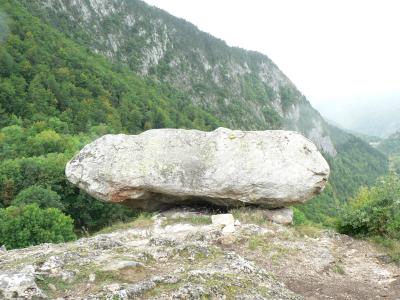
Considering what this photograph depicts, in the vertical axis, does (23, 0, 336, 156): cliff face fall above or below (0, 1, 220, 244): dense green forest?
above

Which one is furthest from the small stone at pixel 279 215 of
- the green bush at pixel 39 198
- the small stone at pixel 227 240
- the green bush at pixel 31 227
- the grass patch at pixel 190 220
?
the green bush at pixel 39 198

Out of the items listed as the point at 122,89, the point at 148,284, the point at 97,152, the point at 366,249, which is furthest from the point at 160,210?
the point at 122,89

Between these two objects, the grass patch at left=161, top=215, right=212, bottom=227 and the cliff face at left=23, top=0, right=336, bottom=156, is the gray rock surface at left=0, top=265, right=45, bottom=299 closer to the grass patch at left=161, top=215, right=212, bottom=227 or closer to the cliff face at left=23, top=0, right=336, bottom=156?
the grass patch at left=161, top=215, right=212, bottom=227

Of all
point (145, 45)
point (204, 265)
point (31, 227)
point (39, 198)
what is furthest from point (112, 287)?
point (145, 45)

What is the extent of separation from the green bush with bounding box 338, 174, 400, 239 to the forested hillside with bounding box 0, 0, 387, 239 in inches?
85.6

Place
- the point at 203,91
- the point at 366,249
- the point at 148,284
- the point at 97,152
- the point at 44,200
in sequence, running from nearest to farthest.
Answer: the point at 148,284, the point at 366,249, the point at 97,152, the point at 44,200, the point at 203,91

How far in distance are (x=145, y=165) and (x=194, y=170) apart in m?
2.06

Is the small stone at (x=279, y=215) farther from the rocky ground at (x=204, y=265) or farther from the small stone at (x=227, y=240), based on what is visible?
the small stone at (x=227, y=240)

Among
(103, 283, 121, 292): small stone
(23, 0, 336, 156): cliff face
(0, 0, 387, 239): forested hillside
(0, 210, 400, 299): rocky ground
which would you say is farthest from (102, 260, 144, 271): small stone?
(23, 0, 336, 156): cliff face

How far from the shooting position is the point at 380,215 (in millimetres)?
15977

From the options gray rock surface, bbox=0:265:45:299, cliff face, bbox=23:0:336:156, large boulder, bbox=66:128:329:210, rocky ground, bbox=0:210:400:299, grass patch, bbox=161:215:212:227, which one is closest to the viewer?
gray rock surface, bbox=0:265:45:299

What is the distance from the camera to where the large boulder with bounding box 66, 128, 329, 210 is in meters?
17.7

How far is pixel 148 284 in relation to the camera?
9523 mm

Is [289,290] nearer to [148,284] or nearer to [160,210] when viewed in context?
[148,284]
